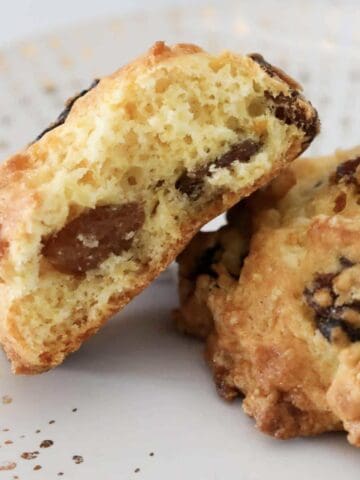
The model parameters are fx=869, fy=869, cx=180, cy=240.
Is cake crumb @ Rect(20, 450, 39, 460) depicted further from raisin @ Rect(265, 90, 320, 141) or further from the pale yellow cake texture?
raisin @ Rect(265, 90, 320, 141)

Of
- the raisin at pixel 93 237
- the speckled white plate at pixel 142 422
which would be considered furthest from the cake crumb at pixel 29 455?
the raisin at pixel 93 237

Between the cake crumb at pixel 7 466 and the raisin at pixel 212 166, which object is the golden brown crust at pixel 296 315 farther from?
the cake crumb at pixel 7 466

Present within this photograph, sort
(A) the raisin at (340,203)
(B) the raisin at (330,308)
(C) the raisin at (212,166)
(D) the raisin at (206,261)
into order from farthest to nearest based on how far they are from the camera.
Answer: (D) the raisin at (206,261) → (A) the raisin at (340,203) → (C) the raisin at (212,166) → (B) the raisin at (330,308)

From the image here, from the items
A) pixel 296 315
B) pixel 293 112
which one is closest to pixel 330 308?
pixel 296 315

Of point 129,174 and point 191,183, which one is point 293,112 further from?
point 129,174

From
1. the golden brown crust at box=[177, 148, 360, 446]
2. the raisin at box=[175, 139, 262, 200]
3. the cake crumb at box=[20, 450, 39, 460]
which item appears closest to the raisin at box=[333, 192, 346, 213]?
the golden brown crust at box=[177, 148, 360, 446]
